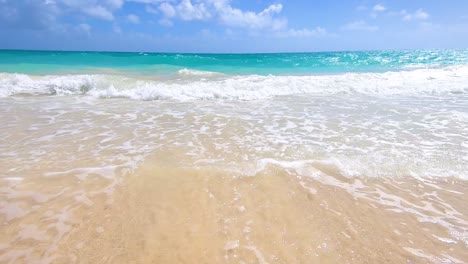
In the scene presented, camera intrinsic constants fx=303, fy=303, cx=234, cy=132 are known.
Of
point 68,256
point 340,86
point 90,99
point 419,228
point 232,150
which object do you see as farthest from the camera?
point 340,86

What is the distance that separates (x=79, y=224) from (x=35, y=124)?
4350 millimetres

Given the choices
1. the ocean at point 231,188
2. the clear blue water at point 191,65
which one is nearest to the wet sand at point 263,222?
the ocean at point 231,188

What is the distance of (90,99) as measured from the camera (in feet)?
31.2

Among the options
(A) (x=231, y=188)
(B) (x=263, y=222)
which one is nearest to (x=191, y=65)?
(A) (x=231, y=188)

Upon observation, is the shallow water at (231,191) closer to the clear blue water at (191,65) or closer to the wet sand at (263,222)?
the wet sand at (263,222)

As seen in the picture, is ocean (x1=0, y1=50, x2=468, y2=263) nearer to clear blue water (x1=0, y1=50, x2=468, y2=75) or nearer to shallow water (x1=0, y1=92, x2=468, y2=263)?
shallow water (x1=0, y1=92, x2=468, y2=263)

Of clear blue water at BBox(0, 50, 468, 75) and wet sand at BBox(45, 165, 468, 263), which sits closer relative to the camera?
wet sand at BBox(45, 165, 468, 263)

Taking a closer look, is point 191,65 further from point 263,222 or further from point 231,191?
point 263,222

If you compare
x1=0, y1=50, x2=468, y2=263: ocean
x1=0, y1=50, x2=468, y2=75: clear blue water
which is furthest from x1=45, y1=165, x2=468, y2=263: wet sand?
x1=0, y1=50, x2=468, y2=75: clear blue water

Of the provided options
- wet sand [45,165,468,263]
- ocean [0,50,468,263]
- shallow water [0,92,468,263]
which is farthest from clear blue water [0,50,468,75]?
wet sand [45,165,468,263]

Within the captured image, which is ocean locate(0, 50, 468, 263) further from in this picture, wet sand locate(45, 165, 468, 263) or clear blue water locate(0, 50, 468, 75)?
clear blue water locate(0, 50, 468, 75)

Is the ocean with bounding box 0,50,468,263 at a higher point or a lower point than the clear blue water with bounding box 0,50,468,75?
lower

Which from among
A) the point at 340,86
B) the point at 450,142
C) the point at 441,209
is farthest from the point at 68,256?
the point at 340,86

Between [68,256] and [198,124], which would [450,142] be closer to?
[198,124]
